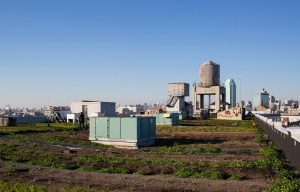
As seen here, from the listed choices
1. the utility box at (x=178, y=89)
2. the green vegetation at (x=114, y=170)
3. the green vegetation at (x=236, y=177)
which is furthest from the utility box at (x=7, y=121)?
the utility box at (x=178, y=89)

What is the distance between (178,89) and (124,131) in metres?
78.8

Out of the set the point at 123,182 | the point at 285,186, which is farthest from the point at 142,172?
the point at 285,186

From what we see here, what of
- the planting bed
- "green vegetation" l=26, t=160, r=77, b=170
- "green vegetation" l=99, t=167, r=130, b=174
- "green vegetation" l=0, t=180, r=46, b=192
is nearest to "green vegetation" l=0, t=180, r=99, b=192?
"green vegetation" l=0, t=180, r=46, b=192

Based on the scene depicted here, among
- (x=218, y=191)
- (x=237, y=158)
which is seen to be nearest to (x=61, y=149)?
(x=237, y=158)

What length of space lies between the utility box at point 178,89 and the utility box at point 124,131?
75065mm

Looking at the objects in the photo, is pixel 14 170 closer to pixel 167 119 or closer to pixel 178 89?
pixel 167 119

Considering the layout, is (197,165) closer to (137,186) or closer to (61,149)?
(137,186)

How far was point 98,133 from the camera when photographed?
3344cm

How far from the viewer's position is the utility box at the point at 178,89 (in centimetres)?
10888

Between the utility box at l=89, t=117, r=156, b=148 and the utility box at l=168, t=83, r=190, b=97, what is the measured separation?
2955 inches

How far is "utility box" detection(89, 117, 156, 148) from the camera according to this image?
3102cm

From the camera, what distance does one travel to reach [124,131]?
104ft

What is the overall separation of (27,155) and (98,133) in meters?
9.72

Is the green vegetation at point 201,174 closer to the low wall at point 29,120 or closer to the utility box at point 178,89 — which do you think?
the low wall at point 29,120
